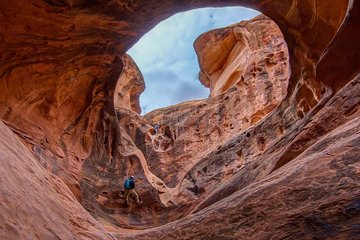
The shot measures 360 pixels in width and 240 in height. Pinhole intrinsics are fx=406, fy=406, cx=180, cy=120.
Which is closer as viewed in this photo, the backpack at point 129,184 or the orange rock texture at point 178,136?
the orange rock texture at point 178,136

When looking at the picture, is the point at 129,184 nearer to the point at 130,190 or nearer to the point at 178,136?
the point at 130,190

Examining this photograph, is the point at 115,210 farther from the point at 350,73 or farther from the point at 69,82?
the point at 350,73

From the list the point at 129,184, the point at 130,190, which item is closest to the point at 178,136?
the point at 130,190

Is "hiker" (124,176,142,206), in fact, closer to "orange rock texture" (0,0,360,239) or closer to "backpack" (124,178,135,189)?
"backpack" (124,178,135,189)

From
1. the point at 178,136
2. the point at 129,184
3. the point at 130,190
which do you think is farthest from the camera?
the point at 178,136

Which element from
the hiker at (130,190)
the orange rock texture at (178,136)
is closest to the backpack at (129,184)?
the hiker at (130,190)

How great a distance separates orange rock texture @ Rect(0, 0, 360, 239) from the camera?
4.48m

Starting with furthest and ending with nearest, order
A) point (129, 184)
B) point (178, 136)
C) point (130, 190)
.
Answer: point (178, 136) < point (130, 190) < point (129, 184)

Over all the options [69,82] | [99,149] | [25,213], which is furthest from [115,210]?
[25,213]

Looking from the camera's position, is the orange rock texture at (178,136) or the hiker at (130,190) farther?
the hiker at (130,190)

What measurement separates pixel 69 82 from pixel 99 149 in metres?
2.76

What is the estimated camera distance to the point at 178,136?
22656mm

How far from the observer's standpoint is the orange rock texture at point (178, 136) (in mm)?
4477

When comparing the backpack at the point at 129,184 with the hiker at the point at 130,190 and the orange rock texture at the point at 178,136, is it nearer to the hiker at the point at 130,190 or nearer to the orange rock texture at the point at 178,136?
the hiker at the point at 130,190
